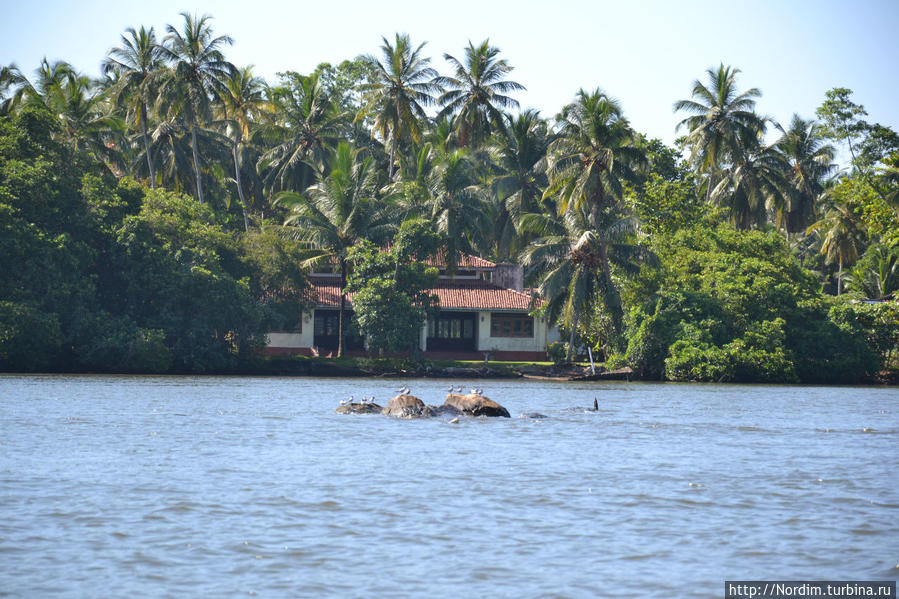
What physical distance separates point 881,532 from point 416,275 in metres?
37.2

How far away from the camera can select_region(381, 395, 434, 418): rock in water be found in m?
24.4

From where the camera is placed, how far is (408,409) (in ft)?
80.3

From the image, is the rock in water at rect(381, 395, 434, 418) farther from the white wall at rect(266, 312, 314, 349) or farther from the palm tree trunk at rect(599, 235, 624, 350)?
the white wall at rect(266, 312, 314, 349)

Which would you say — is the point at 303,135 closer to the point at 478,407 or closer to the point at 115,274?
the point at 115,274

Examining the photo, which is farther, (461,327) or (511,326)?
(461,327)

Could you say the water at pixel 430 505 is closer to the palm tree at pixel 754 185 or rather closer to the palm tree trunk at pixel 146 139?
the palm tree trunk at pixel 146 139

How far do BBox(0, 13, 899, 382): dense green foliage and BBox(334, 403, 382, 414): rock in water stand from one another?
18.3 m

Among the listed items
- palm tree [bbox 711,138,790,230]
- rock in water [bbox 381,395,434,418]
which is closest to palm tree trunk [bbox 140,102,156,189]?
palm tree [bbox 711,138,790,230]

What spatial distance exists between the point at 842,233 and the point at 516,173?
21987mm

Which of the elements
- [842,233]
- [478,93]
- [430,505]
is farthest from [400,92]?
[430,505]

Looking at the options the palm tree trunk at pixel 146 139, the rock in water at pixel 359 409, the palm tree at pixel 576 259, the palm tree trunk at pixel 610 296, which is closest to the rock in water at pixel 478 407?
the rock in water at pixel 359 409

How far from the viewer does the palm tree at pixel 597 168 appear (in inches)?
1845

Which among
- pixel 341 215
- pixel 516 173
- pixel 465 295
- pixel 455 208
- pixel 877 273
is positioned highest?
pixel 516 173

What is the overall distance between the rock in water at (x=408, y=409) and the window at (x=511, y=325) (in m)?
28.6
